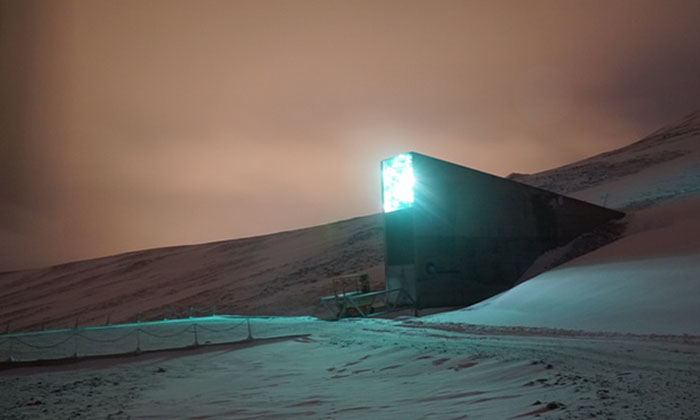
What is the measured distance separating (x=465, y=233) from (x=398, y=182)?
3642 millimetres

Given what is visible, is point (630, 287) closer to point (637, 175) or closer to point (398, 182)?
point (398, 182)

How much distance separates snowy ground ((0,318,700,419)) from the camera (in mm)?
5891

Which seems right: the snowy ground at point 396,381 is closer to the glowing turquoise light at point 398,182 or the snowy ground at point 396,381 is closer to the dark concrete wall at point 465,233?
the dark concrete wall at point 465,233

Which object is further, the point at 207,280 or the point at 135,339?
the point at 207,280

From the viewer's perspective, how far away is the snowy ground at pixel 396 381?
19.3 ft

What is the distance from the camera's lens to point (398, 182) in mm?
23078

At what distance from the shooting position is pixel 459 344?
11.1m

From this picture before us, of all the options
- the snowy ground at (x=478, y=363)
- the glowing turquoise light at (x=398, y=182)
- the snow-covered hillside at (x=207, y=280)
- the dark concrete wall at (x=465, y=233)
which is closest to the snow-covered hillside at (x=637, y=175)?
the snowy ground at (x=478, y=363)

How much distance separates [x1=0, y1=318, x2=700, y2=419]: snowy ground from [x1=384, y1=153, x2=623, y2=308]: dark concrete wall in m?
7.67

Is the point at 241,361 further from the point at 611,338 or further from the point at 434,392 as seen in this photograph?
the point at 611,338

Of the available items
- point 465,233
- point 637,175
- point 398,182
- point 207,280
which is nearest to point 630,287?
point 465,233

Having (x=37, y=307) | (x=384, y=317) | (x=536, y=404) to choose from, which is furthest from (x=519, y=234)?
(x=37, y=307)

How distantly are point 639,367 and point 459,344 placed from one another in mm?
4178

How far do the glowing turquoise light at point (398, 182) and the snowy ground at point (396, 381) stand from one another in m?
9.45
